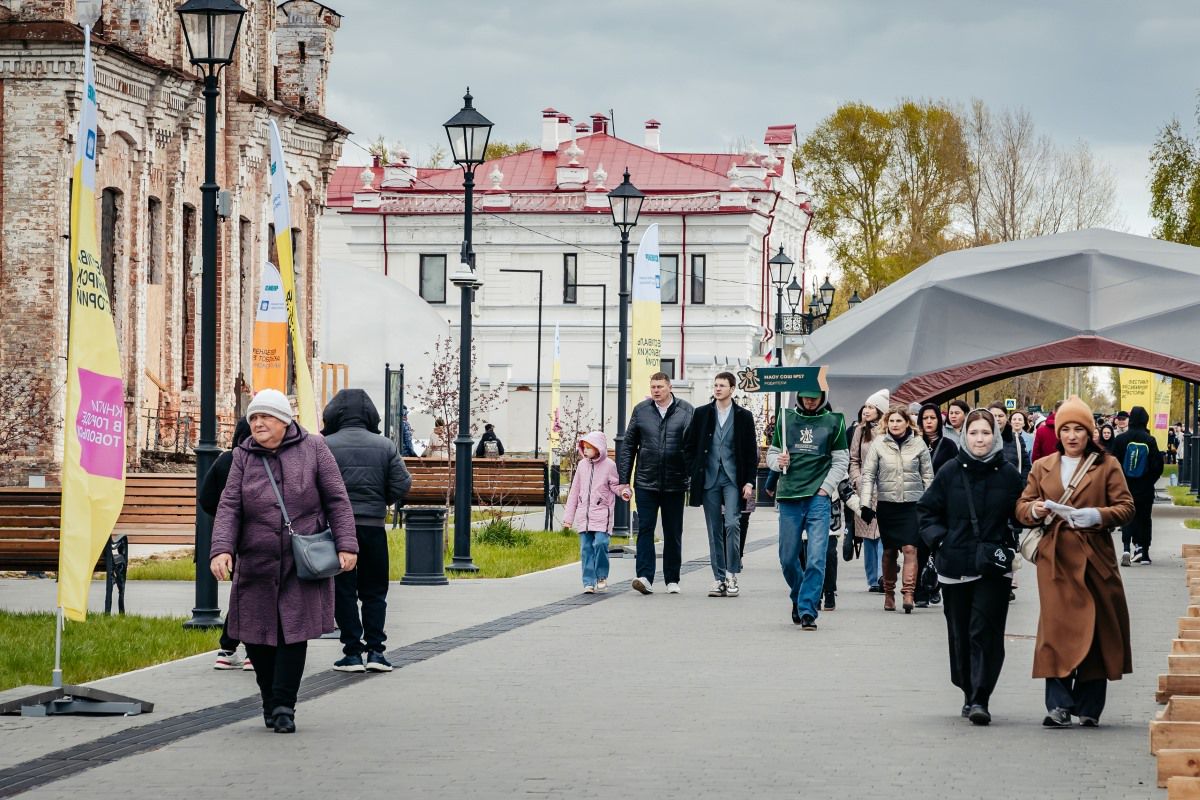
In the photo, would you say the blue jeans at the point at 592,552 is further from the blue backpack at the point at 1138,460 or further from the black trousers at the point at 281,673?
the black trousers at the point at 281,673

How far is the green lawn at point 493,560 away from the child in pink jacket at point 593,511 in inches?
91.8

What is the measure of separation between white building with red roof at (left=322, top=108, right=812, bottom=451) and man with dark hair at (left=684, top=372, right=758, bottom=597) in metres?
49.2

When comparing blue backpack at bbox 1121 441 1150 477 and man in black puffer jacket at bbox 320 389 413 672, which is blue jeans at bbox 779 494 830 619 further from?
blue backpack at bbox 1121 441 1150 477

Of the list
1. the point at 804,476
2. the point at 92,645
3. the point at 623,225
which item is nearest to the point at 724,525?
the point at 804,476

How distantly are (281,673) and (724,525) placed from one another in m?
8.29

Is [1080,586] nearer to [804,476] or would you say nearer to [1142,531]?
[804,476]

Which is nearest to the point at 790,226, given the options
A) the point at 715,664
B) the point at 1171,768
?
the point at 715,664

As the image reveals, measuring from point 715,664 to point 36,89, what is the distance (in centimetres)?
2216

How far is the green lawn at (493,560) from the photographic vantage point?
2017cm

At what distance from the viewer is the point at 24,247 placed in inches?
1225

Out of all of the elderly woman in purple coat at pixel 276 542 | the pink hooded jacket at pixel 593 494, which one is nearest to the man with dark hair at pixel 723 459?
the pink hooded jacket at pixel 593 494

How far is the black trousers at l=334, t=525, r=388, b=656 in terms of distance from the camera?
12148 mm

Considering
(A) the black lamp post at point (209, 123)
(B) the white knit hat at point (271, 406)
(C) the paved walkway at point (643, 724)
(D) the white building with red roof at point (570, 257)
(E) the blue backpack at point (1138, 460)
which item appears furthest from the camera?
(D) the white building with red roof at point (570, 257)

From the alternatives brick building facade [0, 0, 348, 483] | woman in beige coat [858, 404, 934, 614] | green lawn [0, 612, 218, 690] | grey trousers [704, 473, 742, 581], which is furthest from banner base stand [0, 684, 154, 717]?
brick building facade [0, 0, 348, 483]
